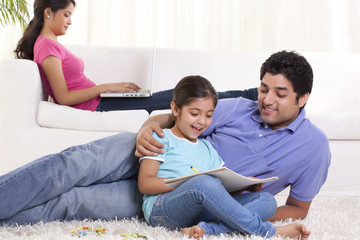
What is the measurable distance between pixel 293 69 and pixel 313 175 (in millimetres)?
370

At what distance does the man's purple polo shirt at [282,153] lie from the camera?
164 centimetres

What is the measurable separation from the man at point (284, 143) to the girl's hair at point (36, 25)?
4.21 ft

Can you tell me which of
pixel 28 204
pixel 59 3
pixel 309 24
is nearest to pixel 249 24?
pixel 309 24

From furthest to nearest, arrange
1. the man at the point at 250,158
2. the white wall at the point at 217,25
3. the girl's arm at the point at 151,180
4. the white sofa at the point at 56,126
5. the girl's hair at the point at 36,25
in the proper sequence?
the white wall at the point at 217,25 < the girl's hair at the point at 36,25 < the white sofa at the point at 56,126 < the man at the point at 250,158 < the girl's arm at the point at 151,180

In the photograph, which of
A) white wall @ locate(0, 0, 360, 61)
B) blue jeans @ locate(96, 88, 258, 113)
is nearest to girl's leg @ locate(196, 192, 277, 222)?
blue jeans @ locate(96, 88, 258, 113)

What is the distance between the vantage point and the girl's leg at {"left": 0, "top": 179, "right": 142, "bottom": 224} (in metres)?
1.56

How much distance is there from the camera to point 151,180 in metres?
1.48

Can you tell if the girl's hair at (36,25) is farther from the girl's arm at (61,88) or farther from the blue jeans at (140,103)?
the blue jeans at (140,103)

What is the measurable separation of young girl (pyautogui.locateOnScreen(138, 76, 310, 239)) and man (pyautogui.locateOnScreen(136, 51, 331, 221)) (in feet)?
0.32

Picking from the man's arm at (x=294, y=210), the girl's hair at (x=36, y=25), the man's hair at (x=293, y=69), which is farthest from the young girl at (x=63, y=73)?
the man's arm at (x=294, y=210)

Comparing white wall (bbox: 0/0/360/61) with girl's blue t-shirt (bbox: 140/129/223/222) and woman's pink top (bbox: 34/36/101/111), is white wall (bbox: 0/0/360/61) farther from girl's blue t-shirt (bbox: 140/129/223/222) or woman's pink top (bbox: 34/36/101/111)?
girl's blue t-shirt (bbox: 140/129/223/222)

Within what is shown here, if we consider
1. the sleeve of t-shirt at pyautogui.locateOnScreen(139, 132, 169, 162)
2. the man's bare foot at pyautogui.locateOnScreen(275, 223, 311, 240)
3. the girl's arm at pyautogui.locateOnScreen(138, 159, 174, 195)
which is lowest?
the man's bare foot at pyautogui.locateOnScreen(275, 223, 311, 240)

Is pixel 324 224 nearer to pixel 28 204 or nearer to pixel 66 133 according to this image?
pixel 28 204

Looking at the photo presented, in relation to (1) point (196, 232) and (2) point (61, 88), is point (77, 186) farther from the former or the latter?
(2) point (61, 88)
